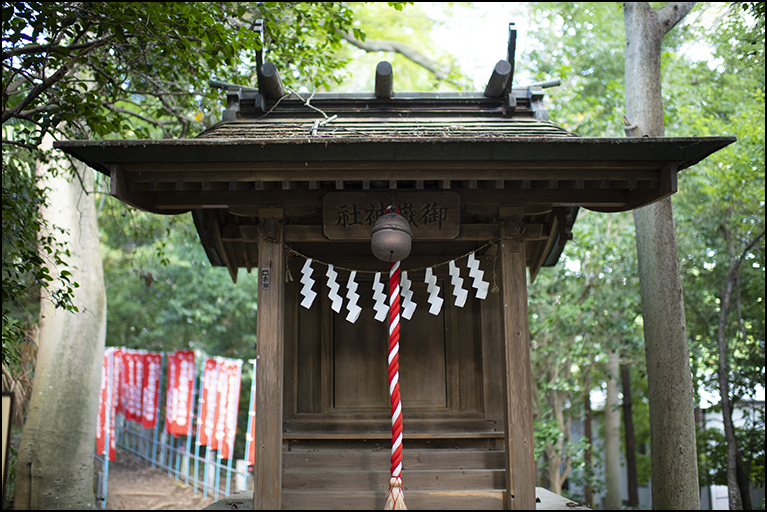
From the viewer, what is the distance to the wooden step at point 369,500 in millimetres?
4613

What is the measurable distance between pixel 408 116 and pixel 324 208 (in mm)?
1697

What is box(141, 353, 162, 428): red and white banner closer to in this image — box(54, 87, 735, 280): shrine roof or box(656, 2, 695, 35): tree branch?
box(54, 87, 735, 280): shrine roof

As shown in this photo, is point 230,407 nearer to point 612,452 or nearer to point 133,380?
point 133,380

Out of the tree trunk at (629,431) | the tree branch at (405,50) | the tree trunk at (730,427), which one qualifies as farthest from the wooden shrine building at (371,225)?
the tree trunk at (629,431)

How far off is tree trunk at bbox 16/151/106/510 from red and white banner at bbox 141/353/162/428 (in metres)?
3.14

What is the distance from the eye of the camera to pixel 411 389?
17.9 ft

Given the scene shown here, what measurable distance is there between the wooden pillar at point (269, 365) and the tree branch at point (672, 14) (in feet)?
19.8

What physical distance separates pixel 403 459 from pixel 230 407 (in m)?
8.39

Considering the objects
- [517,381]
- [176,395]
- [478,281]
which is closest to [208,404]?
[176,395]

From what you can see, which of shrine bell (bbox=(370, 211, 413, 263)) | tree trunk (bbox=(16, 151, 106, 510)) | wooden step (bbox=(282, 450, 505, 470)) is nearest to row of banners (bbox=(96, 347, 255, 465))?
tree trunk (bbox=(16, 151, 106, 510))

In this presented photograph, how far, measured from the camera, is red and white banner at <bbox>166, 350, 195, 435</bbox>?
12.9m

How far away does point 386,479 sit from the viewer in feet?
15.7

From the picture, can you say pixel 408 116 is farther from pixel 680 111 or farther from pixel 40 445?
pixel 40 445

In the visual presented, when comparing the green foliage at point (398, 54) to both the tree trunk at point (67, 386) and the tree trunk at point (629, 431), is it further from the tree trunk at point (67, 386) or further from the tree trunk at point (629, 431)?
the tree trunk at point (629, 431)
